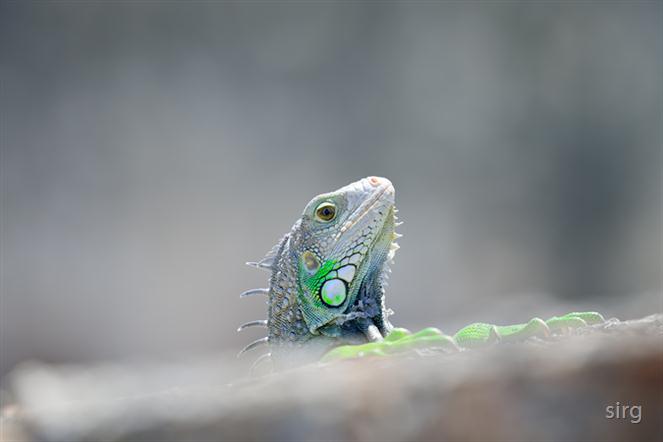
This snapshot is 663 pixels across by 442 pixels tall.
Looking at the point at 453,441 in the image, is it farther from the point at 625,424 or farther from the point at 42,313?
the point at 42,313

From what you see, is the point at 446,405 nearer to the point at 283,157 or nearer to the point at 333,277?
the point at 333,277

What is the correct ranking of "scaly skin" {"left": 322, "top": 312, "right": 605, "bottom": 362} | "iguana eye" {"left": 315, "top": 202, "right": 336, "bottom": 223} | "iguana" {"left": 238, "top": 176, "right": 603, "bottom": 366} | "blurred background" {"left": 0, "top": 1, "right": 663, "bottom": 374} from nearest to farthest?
"scaly skin" {"left": 322, "top": 312, "right": 605, "bottom": 362} < "iguana" {"left": 238, "top": 176, "right": 603, "bottom": 366} < "iguana eye" {"left": 315, "top": 202, "right": 336, "bottom": 223} < "blurred background" {"left": 0, "top": 1, "right": 663, "bottom": 374}

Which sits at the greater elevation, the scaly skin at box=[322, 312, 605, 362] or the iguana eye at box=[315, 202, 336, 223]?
the iguana eye at box=[315, 202, 336, 223]

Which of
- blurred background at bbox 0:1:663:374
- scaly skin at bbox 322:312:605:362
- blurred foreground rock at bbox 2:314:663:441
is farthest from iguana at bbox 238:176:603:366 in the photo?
blurred background at bbox 0:1:663:374

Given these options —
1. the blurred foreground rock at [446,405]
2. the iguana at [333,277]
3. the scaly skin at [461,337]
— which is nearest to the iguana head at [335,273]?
the iguana at [333,277]

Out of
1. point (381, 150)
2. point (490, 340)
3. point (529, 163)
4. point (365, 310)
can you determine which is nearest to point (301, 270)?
point (365, 310)

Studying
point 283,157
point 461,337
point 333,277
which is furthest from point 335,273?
point 283,157

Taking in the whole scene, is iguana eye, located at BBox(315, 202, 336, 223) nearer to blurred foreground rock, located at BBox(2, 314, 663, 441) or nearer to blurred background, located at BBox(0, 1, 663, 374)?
blurred foreground rock, located at BBox(2, 314, 663, 441)
